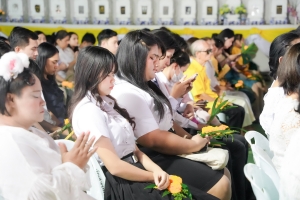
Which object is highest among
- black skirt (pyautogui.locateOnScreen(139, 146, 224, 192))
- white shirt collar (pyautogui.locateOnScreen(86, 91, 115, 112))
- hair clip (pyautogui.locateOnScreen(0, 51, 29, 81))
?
hair clip (pyautogui.locateOnScreen(0, 51, 29, 81))

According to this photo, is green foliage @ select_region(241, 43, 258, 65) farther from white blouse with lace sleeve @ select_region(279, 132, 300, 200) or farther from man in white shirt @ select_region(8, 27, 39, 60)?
white blouse with lace sleeve @ select_region(279, 132, 300, 200)

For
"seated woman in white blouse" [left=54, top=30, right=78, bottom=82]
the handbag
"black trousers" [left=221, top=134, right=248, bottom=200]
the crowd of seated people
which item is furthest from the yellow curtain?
the handbag

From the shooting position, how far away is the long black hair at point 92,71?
7.30 ft

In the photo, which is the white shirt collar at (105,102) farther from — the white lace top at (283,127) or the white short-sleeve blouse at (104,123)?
the white lace top at (283,127)

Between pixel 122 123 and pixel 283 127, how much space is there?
0.73m

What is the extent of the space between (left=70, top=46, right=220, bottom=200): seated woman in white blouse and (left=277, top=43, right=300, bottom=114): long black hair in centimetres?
68

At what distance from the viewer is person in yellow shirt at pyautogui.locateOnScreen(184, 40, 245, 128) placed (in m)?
4.46

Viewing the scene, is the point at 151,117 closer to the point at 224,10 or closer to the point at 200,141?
the point at 200,141

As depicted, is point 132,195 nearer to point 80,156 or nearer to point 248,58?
point 80,156

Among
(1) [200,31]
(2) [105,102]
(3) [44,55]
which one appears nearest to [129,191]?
(2) [105,102]

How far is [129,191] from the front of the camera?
212cm

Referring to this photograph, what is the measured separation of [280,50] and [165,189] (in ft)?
5.09

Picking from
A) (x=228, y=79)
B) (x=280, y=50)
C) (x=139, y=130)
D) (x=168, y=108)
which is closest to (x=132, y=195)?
(x=139, y=130)

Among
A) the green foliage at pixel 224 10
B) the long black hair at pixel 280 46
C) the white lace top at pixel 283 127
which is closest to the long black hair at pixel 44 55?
the long black hair at pixel 280 46
